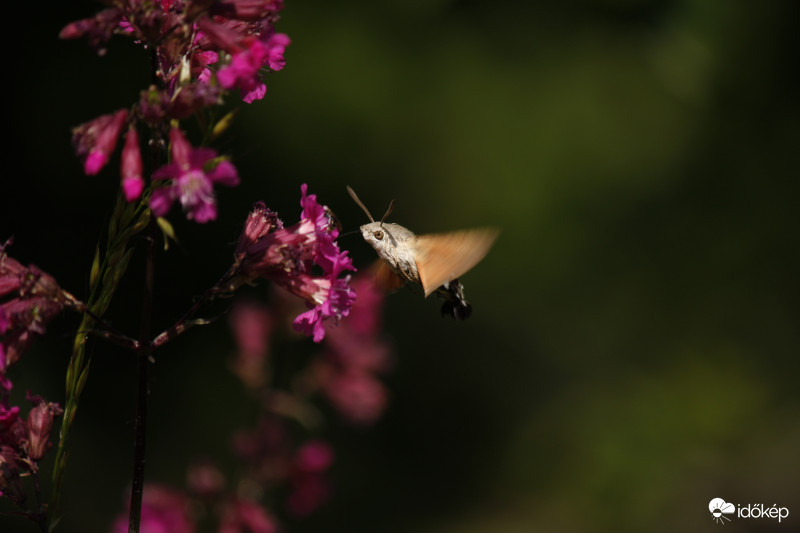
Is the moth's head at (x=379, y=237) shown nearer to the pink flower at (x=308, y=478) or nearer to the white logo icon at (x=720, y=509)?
the pink flower at (x=308, y=478)

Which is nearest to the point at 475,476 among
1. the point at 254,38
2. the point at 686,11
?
the point at 686,11

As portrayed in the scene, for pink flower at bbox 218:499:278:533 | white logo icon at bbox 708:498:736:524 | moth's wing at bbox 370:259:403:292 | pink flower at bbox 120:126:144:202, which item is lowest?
white logo icon at bbox 708:498:736:524

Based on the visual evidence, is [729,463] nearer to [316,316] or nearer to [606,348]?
[606,348]

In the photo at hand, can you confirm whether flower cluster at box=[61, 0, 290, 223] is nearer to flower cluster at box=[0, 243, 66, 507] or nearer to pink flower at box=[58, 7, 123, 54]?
pink flower at box=[58, 7, 123, 54]

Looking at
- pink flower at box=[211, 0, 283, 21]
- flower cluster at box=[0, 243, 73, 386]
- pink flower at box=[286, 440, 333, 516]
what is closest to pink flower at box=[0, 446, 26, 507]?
flower cluster at box=[0, 243, 73, 386]

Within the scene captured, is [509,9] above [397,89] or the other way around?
above

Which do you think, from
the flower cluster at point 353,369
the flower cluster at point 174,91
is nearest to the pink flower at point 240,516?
the flower cluster at point 353,369

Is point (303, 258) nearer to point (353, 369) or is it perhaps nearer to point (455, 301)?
point (455, 301)

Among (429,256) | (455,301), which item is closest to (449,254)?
(429,256)
